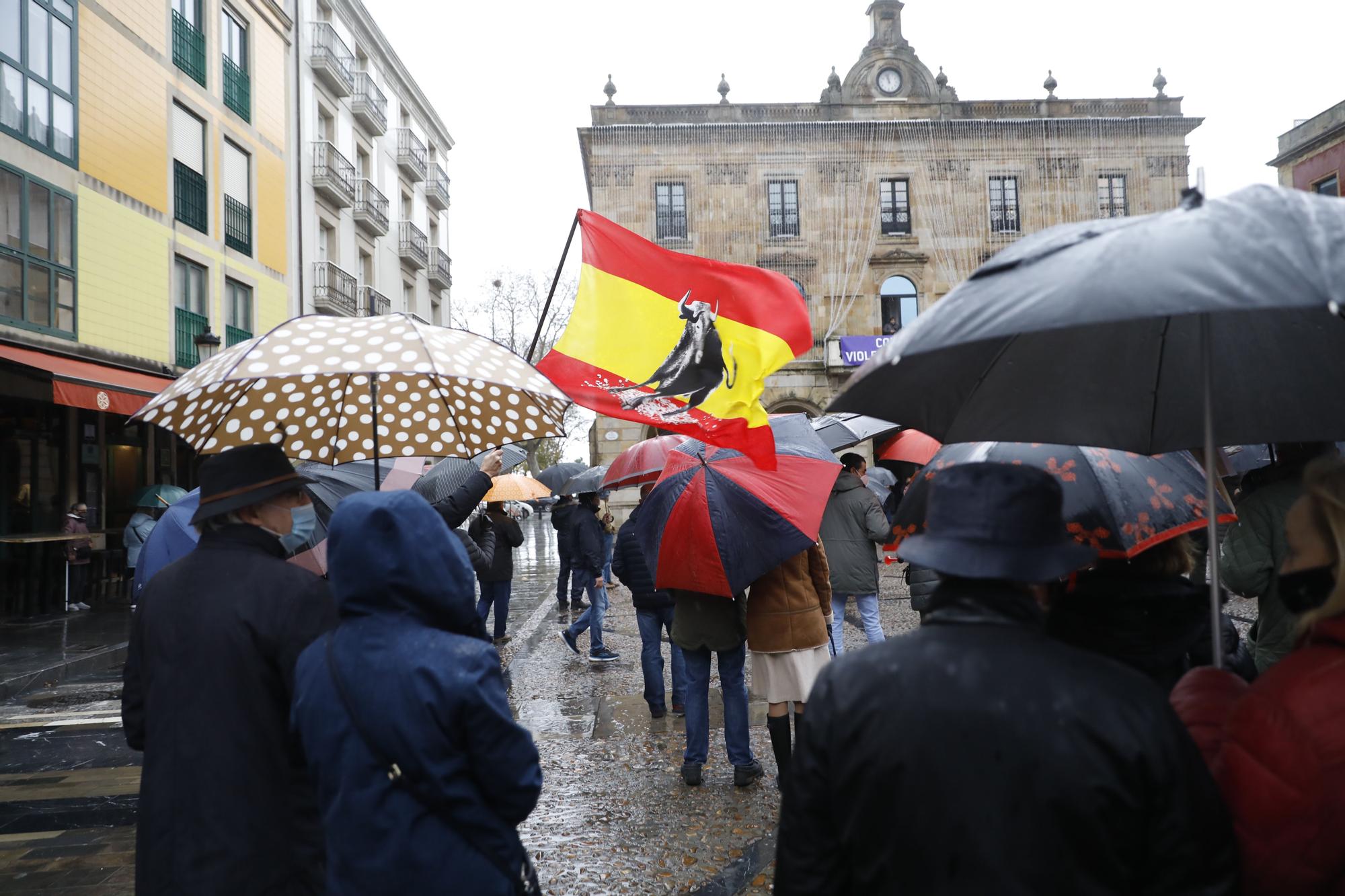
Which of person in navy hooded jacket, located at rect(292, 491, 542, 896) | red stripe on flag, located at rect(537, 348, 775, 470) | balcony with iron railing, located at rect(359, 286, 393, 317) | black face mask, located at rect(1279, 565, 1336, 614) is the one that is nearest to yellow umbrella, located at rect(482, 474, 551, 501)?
red stripe on flag, located at rect(537, 348, 775, 470)

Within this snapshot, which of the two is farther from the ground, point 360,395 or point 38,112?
point 38,112

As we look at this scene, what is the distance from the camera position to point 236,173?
21.5 meters

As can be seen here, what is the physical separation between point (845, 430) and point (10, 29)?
44.7 ft

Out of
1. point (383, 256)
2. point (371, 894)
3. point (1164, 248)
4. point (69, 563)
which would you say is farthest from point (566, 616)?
point (383, 256)

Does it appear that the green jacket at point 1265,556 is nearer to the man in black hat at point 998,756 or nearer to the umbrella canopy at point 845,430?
the man in black hat at point 998,756

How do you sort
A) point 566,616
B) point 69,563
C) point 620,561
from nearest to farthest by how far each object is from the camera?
point 620,561 → point 566,616 → point 69,563

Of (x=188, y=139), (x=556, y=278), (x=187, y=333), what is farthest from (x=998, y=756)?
(x=188, y=139)

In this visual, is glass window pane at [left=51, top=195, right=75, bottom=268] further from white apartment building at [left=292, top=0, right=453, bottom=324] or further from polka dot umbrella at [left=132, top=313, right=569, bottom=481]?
polka dot umbrella at [left=132, top=313, right=569, bottom=481]

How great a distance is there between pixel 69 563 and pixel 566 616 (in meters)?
7.87

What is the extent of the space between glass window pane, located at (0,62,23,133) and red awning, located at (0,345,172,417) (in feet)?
11.2

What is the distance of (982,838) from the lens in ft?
5.62

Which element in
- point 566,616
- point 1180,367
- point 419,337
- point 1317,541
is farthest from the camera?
A: point 566,616

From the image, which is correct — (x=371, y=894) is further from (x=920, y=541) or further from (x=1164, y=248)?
(x=1164, y=248)

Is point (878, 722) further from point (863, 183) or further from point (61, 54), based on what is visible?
point (863, 183)
